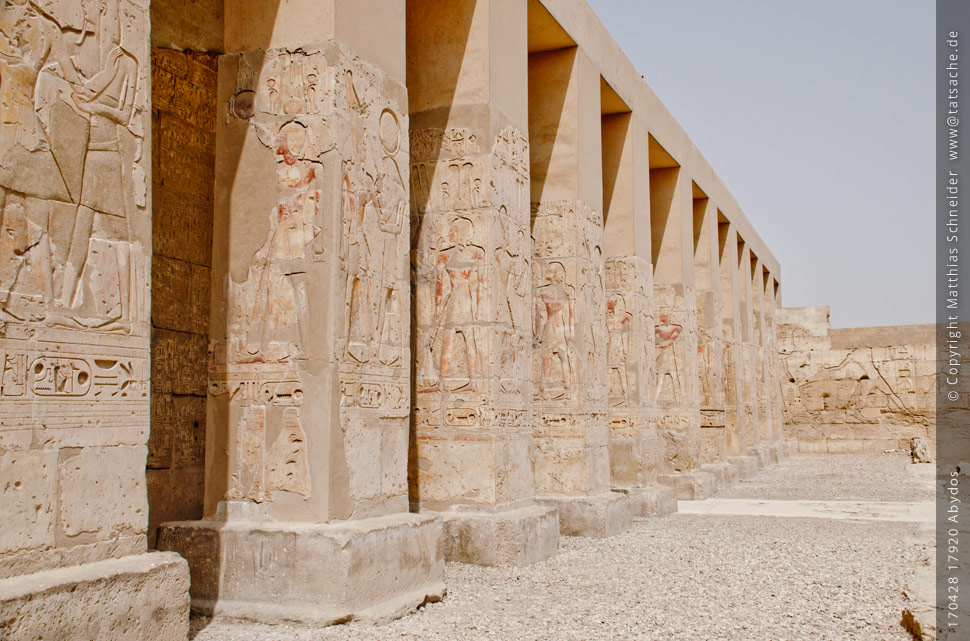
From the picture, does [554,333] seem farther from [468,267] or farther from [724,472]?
[724,472]

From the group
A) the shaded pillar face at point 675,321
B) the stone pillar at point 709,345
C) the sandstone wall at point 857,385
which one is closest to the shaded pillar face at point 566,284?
the shaded pillar face at point 675,321

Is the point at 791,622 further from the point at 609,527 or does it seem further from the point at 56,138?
the point at 56,138

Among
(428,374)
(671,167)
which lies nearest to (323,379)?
(428,374)

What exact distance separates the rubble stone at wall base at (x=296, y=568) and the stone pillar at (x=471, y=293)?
1.61 metres

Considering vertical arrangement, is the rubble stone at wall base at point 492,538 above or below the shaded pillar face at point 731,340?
below

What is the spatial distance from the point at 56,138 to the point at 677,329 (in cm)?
1026

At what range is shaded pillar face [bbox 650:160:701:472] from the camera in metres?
12.2

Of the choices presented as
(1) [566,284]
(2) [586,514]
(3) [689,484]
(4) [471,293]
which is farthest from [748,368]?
(4) [471,293]

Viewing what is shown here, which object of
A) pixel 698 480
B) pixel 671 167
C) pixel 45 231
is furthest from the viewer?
pixel 671 167

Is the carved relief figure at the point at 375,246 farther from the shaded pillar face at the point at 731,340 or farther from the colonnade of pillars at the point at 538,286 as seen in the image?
the shaded pillar face at the point at 731,340

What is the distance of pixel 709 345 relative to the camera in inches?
571

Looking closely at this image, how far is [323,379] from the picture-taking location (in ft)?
14.6

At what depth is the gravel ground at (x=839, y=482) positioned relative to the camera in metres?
11.6

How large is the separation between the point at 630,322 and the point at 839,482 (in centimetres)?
560
